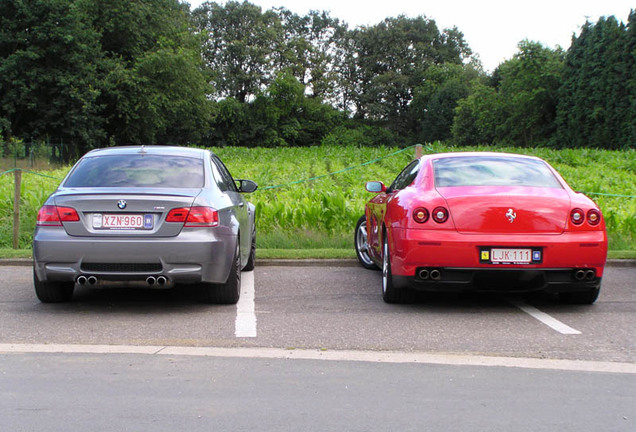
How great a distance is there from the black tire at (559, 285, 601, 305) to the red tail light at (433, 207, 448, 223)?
1.57 meters

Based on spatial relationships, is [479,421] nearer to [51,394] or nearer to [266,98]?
[51,394]

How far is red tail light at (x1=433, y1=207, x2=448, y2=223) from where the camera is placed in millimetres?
6529

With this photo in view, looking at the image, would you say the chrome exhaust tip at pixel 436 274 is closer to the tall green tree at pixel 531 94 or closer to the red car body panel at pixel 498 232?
the red car body panel at pixel 498 232

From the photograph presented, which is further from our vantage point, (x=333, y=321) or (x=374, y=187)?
(x=374, y=187)

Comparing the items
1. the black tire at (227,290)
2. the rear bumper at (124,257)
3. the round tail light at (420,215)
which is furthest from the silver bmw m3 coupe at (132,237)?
the round tail light at (420,215)

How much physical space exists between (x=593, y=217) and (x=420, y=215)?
1558mm

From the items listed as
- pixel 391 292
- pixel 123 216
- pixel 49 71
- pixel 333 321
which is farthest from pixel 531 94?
pixel 123 216

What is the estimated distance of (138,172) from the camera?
7.03 meters

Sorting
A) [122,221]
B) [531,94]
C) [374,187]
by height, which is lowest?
[122,221]

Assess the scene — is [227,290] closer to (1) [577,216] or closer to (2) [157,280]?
(2) [157,280]

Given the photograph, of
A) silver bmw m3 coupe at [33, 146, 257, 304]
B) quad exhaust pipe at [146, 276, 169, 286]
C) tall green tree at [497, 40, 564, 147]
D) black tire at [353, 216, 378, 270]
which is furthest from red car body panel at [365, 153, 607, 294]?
tall green tree at [497, 40, 564, 147]

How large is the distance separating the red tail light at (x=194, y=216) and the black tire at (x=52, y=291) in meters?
1.43

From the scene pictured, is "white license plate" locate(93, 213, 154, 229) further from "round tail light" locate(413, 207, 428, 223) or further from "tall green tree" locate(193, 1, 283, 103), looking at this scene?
"tall green tree" locate(193, 1, 283, 103)

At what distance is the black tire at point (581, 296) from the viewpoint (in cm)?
701
